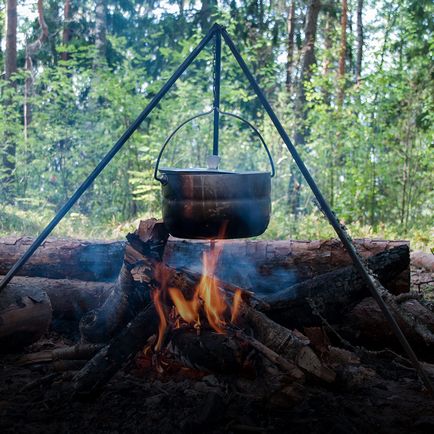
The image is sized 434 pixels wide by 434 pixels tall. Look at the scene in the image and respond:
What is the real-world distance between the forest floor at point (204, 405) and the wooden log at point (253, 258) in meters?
1.16

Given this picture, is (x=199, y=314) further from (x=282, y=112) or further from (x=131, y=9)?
(x=131, y=9)

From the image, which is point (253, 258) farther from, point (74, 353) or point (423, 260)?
point (423, 260)

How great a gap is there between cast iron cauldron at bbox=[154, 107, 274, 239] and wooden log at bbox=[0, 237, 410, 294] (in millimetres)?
1091

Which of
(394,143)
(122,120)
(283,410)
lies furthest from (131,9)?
(283,410)

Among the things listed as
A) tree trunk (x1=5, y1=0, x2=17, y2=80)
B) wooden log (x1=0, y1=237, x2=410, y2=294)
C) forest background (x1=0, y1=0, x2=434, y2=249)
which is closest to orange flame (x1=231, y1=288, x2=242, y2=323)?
wooden log (x1=0, y1=237, x2=410, y2=294)

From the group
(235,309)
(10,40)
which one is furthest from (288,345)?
(10,40)

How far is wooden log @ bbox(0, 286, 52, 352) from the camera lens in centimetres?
348

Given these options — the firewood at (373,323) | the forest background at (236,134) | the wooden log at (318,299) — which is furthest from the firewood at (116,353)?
the forest background at (236,134)

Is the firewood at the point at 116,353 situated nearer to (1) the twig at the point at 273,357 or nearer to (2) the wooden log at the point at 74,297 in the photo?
(1) the twig at the point at 273,357

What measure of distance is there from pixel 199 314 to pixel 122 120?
7.37m

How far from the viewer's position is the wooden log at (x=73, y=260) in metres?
4.31

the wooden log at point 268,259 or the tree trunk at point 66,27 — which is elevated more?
the tree trunk at point 66,27

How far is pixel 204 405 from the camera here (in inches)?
101

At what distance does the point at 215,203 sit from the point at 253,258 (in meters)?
1.38
